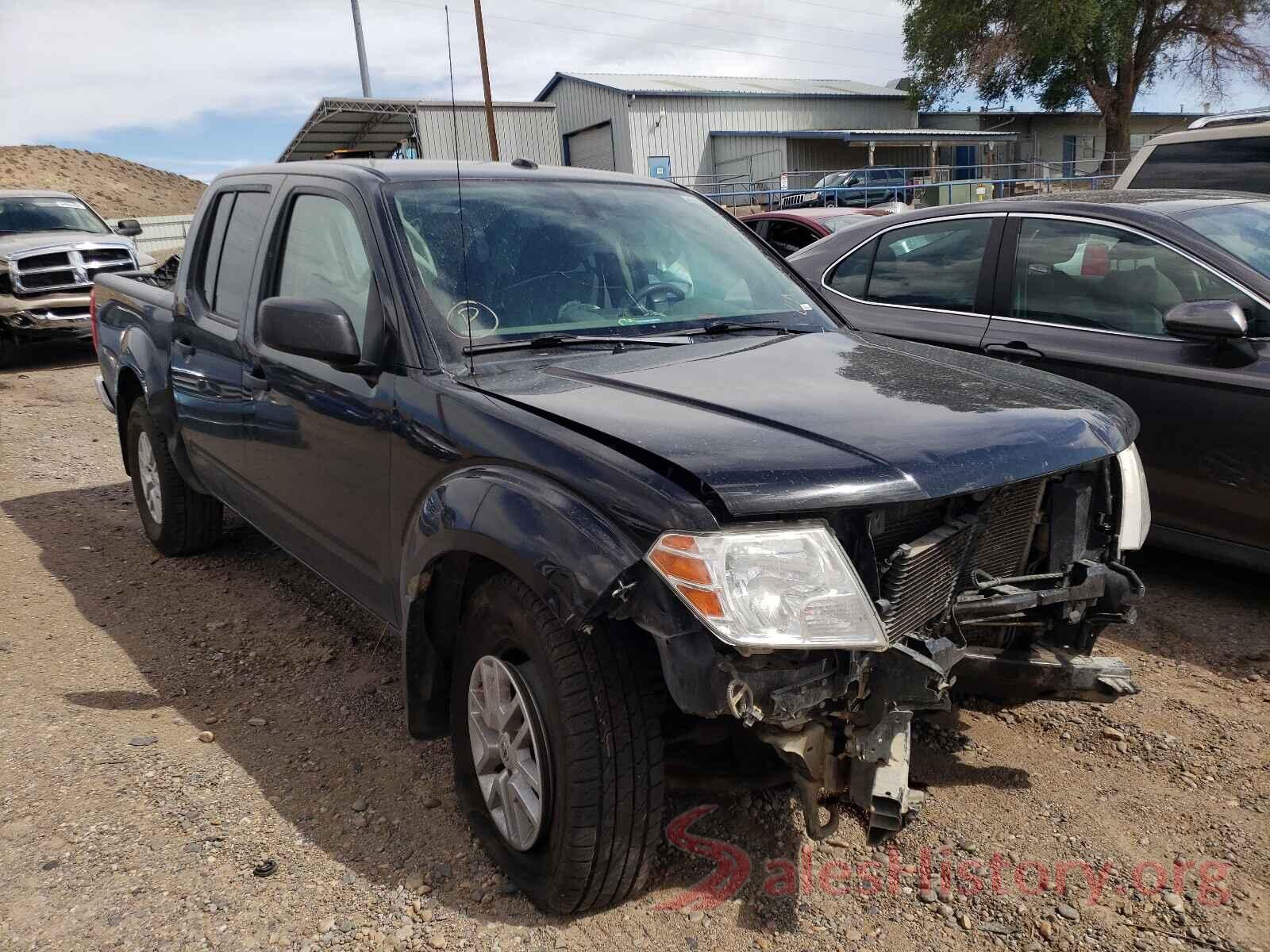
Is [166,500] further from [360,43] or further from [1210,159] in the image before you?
[360,43]

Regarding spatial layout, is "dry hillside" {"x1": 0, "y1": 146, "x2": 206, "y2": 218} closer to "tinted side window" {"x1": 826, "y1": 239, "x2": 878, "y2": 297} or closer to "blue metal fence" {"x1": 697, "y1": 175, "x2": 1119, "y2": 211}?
"blue metal fence" {"x1": 697, "y1": 175, "x2": 1119, "y2": 211}

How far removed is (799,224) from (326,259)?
858cm

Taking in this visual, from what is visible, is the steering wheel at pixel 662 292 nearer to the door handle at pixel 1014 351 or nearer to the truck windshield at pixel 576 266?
Result: the truck windshield at pixel 576 266

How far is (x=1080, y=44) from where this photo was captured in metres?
33.2

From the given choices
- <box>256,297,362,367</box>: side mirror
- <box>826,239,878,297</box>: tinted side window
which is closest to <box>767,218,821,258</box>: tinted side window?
<box>826,239,878,297</box>: tinted side window

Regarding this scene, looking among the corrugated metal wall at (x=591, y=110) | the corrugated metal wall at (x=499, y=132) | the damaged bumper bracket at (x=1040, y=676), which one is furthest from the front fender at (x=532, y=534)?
the corrugated metal wall at (x=591, y=110)

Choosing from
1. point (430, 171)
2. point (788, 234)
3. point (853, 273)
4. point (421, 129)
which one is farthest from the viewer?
point (421, 129)

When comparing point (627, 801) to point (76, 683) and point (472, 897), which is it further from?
point (76, 683)

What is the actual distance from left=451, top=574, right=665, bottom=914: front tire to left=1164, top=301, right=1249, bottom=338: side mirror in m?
2.77

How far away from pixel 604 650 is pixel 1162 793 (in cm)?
180

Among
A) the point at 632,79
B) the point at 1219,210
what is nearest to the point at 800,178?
the point at 632,79

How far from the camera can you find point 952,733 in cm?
325

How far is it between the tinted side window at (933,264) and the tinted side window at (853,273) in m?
0.05

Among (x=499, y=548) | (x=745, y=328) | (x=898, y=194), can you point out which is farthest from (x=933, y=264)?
(x=898, y=194)
